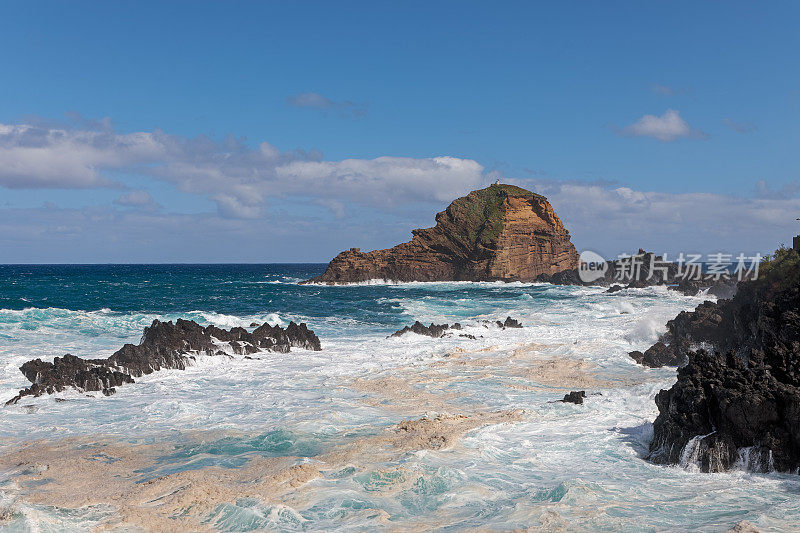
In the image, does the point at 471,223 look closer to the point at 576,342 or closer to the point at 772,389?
the point at 576,342

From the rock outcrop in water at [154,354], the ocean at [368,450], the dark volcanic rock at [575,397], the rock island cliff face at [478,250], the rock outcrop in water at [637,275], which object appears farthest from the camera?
the rock island cliff face at [478,250]

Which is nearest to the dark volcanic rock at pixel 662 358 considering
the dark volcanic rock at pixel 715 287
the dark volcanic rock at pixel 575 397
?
the dark volcanic rock at pixel 575 397

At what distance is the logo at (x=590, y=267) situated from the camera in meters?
83.6

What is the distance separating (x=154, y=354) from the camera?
23047 mm

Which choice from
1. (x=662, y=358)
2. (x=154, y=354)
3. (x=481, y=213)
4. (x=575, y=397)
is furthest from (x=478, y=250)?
(x=575, y=397)

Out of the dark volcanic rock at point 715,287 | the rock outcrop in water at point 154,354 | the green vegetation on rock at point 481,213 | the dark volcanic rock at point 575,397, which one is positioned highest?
the green vegetation on rock at point 481,213

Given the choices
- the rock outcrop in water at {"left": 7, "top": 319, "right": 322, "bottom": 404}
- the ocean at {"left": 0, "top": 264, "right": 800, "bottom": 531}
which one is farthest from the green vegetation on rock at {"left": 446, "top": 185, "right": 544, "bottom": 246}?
the rock outcrop in water at {"left": 7, "top": 319, "right": 322, "bottom": 404}

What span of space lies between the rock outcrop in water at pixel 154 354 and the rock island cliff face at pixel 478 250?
59.1m

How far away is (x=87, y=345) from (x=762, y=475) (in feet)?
90.3

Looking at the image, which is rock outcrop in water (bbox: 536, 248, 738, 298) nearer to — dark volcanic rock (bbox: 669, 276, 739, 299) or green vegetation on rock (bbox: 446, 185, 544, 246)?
dark volcanic rock (bbox: 669, 276, 739, 299)

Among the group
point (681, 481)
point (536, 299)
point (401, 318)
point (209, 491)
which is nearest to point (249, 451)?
point (209, 491)

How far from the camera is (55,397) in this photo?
1791 cm

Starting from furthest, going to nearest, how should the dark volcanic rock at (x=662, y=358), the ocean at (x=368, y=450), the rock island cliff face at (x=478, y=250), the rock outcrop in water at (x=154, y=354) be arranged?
1. the rock island cliff face at (x=478, y=250)
2. the dark volcanic rock at (x=662, y=358)
3. the rock outcrop in water at (x=154, y=354)
4. the ocean at (x=368, y=450)

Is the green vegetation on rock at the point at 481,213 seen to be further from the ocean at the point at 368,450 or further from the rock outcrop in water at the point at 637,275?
the ocean at the point at 368,450
